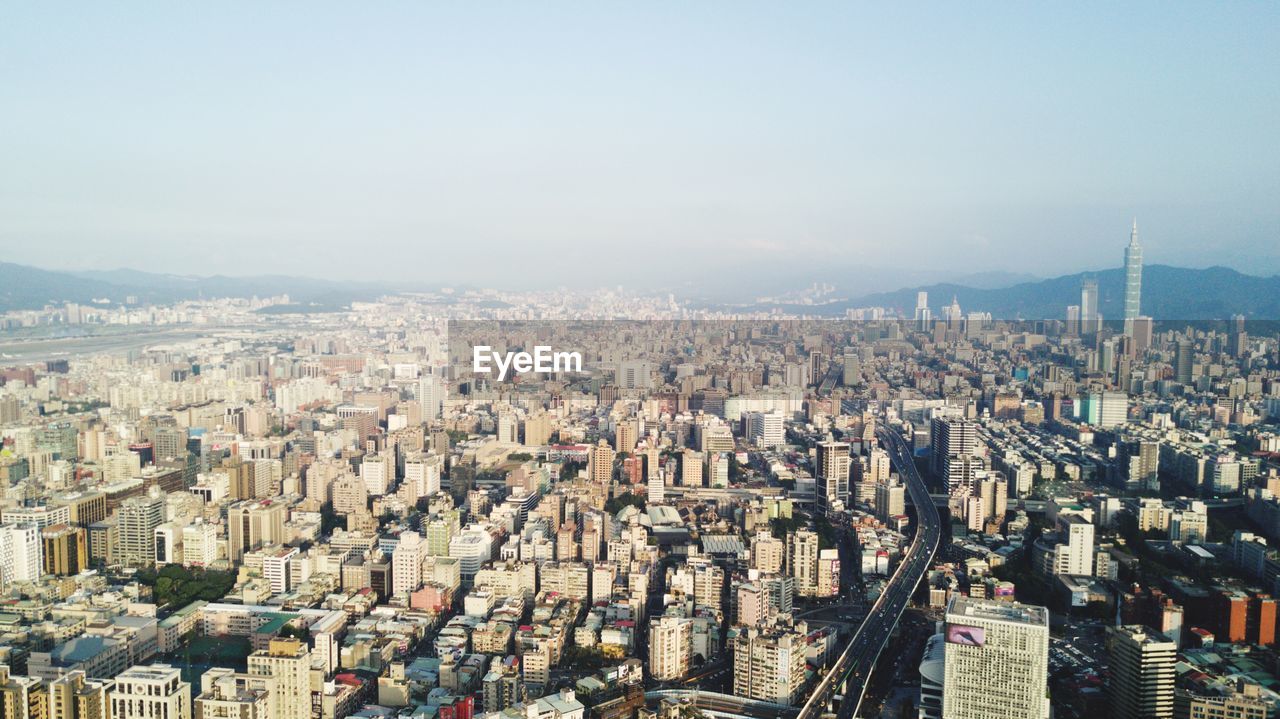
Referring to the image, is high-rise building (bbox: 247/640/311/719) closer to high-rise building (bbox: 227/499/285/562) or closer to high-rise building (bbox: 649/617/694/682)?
high-rise building (bbox: 649/617/694/682)

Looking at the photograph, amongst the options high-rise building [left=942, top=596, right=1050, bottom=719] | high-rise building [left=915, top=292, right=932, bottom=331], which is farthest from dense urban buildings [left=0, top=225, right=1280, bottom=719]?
high-rise building [left=915, top=292, right=932, bottom=331]

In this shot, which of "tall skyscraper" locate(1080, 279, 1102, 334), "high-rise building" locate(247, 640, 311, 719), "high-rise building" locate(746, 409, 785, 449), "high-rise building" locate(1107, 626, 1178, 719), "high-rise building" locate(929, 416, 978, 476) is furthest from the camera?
"tall skyscraper" locate(1080, 279, 1102, 334)

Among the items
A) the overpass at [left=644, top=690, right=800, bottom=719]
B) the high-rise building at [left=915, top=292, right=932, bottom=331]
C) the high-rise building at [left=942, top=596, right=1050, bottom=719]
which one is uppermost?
the high-rise building at [left=915, top=292, right=932, bottom=331]

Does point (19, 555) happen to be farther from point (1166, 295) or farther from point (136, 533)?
point (1166, 295)

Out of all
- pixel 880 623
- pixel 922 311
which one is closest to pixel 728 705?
pixel 880 623

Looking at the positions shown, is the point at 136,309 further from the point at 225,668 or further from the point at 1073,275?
the point at 1073,275
